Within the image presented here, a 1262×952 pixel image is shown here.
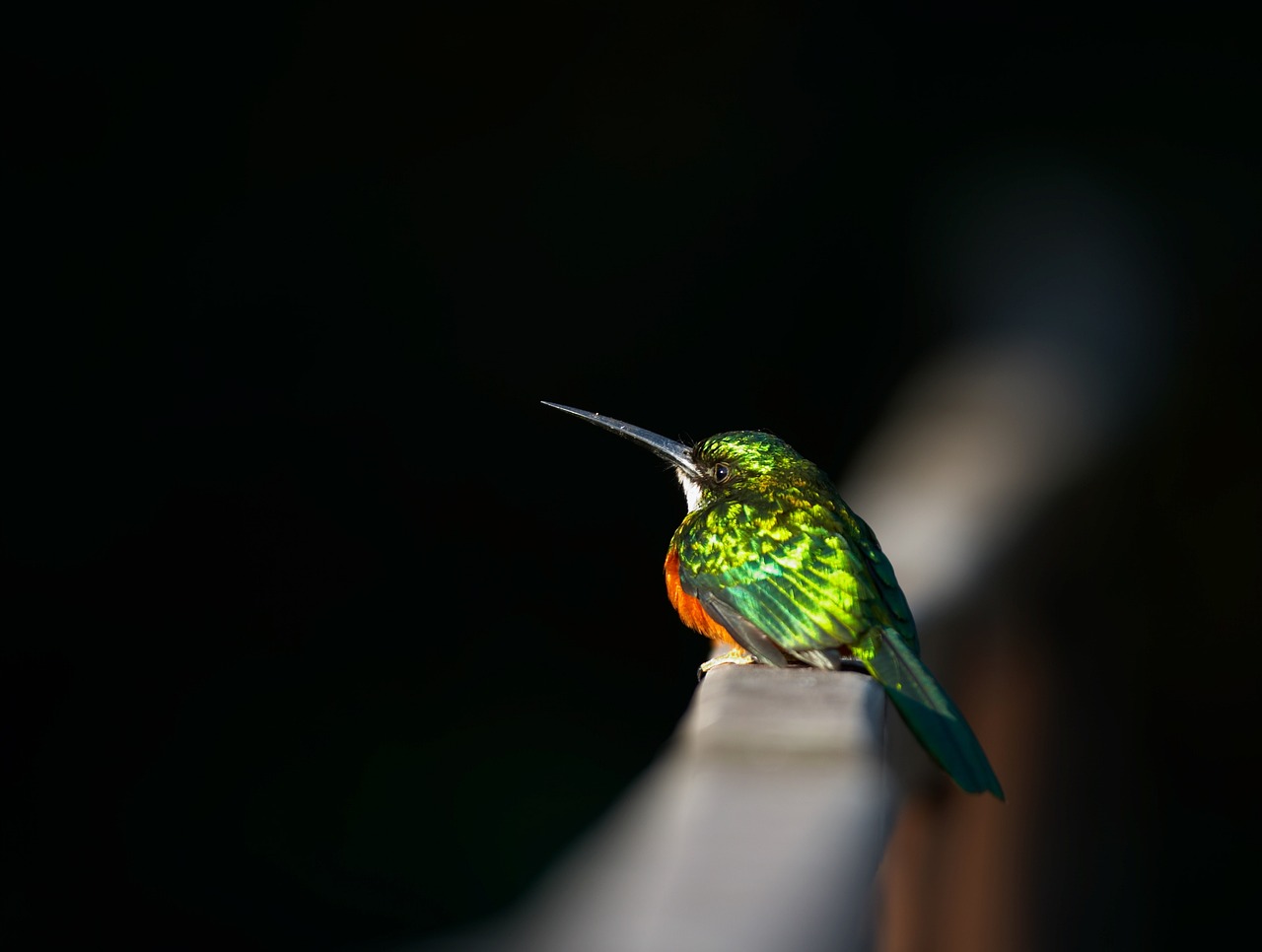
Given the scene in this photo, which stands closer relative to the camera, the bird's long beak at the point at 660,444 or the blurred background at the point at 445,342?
the bird's long beak at the point at 660,444

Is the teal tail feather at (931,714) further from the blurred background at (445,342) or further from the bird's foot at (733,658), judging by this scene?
the blurred background at (445,342)

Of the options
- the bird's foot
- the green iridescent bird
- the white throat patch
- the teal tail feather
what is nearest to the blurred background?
the white throat patch

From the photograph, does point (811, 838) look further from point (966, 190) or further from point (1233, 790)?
point (966, 190)

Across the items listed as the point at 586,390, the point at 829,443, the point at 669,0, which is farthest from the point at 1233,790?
the point at 669,0

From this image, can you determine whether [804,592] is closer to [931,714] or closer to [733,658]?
[733,658]

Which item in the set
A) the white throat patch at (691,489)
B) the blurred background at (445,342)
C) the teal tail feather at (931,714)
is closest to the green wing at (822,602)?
the teal tail feather at (931,714)

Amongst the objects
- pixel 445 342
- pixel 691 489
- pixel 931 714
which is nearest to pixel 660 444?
pixel 691 489
